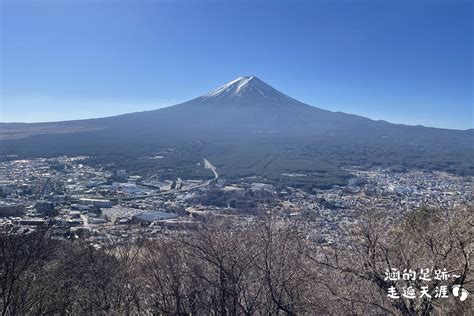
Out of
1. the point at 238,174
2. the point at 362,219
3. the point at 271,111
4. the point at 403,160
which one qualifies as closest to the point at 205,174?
the point at 238,174

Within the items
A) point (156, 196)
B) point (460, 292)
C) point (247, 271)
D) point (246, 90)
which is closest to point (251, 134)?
point (246, 90)

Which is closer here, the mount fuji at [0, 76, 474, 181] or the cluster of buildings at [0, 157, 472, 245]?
the cluster of buildings at [0, 157, 472, 245]

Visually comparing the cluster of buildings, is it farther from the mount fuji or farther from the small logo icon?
the mount fuji

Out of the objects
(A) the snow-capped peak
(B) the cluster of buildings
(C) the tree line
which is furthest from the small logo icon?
(A) the snow-capped peak

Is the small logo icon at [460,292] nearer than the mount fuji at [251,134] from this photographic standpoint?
Yes

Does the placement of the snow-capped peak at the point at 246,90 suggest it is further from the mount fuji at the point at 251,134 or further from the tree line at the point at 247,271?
the tree line at the point at 247,271

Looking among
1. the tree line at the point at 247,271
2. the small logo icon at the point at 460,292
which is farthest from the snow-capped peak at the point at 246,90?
the small logo icon at the point at 460,292

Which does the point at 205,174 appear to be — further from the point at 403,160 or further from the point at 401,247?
the point at 401,247

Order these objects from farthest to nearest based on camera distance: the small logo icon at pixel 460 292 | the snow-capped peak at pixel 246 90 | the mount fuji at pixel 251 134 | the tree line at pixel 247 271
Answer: the snow-capped peak at pixel 246 90, the mount fuji at pixel 251 134, the tree line at pixel 247 271, the small logo icon at pixel 460 292

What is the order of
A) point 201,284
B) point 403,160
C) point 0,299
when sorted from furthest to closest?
point 403,160 → point 201,284 → point 0,299

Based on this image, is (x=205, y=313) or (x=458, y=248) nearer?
(x=458, y=248)

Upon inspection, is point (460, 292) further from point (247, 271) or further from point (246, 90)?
point (246, 90)
